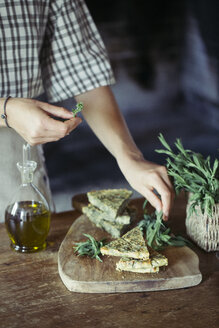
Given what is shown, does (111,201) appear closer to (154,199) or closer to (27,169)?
(154,199)

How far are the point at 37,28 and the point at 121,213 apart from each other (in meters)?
0.78

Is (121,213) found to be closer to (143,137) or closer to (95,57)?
(95,57)

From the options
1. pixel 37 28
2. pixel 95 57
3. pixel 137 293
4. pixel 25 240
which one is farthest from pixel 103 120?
pixel 137 293

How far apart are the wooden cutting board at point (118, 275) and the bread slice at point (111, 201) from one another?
0.21 m

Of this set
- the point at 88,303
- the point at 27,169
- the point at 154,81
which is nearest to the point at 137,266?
the point at 88,303

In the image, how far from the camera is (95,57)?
1899 millimetres

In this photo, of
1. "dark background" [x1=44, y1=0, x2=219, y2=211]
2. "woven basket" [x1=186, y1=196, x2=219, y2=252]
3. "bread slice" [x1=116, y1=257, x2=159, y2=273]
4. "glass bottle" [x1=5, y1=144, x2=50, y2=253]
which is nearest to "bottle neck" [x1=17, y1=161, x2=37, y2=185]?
"glass bottle" [x1=5, y1=144, x2=50, y2=253]

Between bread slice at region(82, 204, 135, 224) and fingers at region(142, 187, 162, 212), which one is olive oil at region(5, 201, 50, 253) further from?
fingers at region(142, 187, 162, 212)

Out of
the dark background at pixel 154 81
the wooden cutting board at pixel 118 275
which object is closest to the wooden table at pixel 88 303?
the wooden cutting board at pixel 118 275

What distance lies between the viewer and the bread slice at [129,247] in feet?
4.25

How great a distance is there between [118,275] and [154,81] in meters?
3.71

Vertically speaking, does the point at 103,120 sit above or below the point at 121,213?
above

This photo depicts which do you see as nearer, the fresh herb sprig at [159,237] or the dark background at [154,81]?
the fresh herb sprig at [159,237]

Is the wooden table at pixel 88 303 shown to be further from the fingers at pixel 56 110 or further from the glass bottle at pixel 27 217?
the fingers at pixel 56 110
